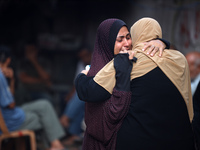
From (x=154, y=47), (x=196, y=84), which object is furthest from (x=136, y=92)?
(x=196, y=84)

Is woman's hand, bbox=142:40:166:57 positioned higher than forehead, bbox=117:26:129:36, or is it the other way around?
forehead, bbox=117:26:129:36

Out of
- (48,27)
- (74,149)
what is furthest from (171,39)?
(48,27)

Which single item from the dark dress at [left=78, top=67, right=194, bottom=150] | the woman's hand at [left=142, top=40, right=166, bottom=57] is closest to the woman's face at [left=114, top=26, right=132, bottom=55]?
the woman's hand at [left=142, top=40, right=166, bottom=57]

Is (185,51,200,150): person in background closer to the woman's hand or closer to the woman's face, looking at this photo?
the woman's hand

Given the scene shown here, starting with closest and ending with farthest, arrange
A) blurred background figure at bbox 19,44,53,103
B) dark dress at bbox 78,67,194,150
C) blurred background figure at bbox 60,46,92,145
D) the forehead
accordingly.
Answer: dark dress at bbox 78,67,194,150 → the forehead → blurred background figure at bbox 60,46,92,145 → blurred background figure at bbox 19,44,53,103

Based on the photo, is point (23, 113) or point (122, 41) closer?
point (122, 41)

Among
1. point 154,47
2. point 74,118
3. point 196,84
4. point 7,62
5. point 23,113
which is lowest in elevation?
point 74,118

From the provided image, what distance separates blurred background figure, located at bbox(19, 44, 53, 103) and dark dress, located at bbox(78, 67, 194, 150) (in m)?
3.72

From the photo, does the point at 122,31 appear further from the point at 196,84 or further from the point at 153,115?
the point at 196,84

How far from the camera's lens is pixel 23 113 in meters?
4.04

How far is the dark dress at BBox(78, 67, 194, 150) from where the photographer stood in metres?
2.02

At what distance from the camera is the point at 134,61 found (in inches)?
80.7

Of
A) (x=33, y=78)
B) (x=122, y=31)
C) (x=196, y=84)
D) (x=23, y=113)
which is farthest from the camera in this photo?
(x=33, y=78)

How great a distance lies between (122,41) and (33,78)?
3763mm
